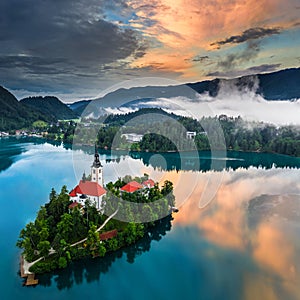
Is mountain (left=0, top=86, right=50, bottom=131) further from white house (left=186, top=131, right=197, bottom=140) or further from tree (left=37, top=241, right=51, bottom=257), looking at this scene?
tree (left=37, top=241, right=51, bottom=257)

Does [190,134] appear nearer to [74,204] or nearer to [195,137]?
[195,137]

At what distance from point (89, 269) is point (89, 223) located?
1.16m

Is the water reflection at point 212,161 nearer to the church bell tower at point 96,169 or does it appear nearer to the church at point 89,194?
the church bell tower at point 96,169

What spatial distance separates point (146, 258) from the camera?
6.99 metres

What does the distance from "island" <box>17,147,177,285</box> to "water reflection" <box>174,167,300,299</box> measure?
1.23 m

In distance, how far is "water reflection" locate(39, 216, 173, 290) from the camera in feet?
19.6

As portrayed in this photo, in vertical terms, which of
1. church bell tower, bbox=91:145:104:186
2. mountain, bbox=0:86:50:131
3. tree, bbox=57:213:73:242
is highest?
mountain, bbox=0:86:50:131

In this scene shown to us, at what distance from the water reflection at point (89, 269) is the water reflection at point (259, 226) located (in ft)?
5.73

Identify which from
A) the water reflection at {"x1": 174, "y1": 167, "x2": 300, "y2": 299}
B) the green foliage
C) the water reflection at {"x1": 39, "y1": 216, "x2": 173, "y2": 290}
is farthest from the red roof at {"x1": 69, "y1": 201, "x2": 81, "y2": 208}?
the water reflection at {"x1": 174, "y1": 167, "x2": 300, "y2": 299}

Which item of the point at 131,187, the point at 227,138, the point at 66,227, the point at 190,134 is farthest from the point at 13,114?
the point at 66,227

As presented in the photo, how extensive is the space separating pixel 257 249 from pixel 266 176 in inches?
346

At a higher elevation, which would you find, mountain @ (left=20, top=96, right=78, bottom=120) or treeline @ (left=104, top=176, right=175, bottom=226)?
mountain @ (left=20, top=96, right=78, bottom=120)

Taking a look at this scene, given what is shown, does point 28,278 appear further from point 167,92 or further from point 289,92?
point 289,92

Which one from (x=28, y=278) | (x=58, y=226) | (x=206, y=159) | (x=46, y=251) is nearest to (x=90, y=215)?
Result: (x=58, y=226)
